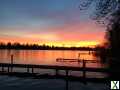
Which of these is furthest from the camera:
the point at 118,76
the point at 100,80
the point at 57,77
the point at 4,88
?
the point at 57,77

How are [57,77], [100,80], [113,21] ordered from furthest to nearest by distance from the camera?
1. [57,77]
2. [100,80]
3. [113,21]

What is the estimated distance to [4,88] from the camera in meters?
17.6

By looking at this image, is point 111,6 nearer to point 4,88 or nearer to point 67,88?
point 67,88

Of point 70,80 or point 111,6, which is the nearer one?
point 111,6

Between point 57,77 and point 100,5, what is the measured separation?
41.0 feet

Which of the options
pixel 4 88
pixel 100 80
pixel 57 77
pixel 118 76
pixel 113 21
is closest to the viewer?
pixel 113 21

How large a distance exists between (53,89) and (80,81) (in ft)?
14.9

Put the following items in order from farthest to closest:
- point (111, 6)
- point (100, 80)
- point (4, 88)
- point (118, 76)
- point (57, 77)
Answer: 1. point (57, 77)
2. point (100, 80)
3. point (118, 76)
4. point (4, 88)
5. point (111, 6)

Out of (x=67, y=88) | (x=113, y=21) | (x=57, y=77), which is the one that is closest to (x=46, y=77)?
(x=57, y=77)

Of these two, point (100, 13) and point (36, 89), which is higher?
point (100, 13)

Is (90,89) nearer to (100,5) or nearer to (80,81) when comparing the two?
(80,81)

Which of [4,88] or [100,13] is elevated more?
[100,13]

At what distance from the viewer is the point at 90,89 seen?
17.7 meters

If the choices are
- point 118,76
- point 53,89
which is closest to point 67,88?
point 53,89
